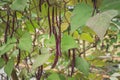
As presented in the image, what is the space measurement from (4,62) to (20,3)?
0.30m

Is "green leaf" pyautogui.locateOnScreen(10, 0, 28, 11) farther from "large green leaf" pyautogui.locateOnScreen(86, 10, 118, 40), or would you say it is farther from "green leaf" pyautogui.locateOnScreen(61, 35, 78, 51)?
"large green leaf" pyautogui.locateOnScreen(86, 10, 118, 40)

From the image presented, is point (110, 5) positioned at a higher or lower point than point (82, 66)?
higher

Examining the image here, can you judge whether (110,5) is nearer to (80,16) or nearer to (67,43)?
(80,16)

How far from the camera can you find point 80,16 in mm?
474

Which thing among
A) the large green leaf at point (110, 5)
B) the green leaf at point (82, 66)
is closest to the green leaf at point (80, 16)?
the large green leaf at point (110, 5)

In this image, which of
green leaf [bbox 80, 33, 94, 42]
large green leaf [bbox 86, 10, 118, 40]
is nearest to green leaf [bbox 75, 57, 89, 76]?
green leaf [bbox 80, 33, 94, 42]

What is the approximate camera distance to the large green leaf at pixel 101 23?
0.37 metres

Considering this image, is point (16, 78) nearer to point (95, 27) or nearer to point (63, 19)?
point (63, 19)

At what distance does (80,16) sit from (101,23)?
9 cm

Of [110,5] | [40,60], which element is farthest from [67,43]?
[110,5]

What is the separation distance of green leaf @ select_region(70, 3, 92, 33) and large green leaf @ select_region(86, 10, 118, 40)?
0.19 feet

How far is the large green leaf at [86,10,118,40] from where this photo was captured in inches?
14.6

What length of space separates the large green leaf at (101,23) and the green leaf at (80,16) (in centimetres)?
6

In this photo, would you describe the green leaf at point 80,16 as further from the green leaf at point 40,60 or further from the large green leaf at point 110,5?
the green leaf at point 40,60
